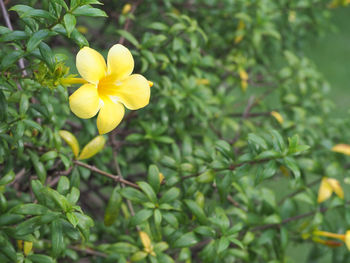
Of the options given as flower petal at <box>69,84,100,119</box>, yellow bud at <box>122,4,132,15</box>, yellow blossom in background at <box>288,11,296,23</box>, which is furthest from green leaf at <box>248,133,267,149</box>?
yellow blossom in background at <box>288,11,296,23</box>

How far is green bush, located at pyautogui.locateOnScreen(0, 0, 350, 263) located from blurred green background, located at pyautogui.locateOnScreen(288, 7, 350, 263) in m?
0.88

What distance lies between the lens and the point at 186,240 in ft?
4.34

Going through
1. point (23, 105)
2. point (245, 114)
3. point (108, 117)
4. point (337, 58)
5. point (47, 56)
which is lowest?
point (337, 58)

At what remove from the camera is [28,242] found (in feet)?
3.85

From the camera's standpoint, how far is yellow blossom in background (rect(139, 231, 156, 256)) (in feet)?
4.45

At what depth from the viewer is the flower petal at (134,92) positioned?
992 millimetres

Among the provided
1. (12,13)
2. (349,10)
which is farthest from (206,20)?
(349,10)

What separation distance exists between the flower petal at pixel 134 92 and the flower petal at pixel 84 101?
0.29ft

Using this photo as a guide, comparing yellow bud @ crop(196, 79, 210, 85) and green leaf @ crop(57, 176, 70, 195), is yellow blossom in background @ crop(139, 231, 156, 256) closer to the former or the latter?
green leaf @ crop(57, 176, 70, 195)

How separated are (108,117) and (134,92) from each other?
3.8 inches

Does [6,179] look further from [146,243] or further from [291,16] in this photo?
[291,16]

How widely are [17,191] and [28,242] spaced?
0.36 meters

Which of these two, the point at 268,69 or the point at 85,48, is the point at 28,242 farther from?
the point at 268,69

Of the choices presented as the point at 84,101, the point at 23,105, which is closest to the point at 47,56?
the point at 84,101
